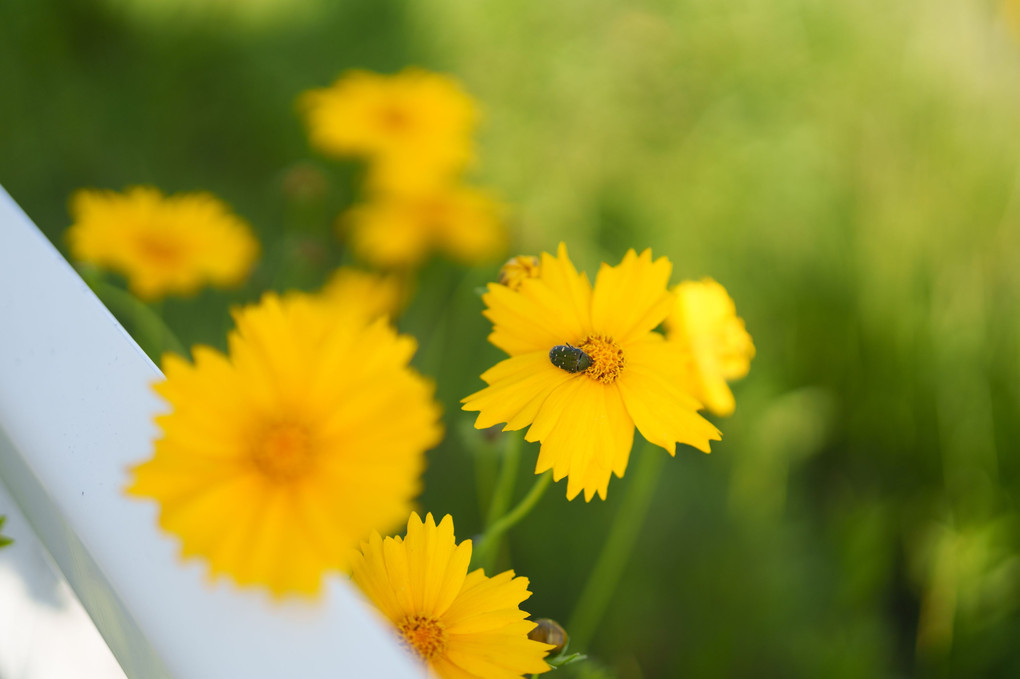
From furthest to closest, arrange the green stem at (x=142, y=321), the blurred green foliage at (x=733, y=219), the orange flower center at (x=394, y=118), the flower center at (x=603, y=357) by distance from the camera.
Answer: the orange flower center at (x=394, y=118), the blurred green foliage at (x=733, y=219), the green stem at (x=142, y=321), the flower center at (x=603, y=357)

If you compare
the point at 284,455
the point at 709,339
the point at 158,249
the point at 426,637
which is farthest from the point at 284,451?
the point at 158,249

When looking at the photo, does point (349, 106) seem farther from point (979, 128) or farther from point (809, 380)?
point (979, 128)

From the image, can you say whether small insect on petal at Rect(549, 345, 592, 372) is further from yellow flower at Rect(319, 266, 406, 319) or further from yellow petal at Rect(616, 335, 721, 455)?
yellow flower at Rect(319, 266, 406, 319)

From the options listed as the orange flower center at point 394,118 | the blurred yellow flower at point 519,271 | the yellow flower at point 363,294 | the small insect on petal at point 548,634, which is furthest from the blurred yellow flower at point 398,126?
the small insect on petal at point 548,634

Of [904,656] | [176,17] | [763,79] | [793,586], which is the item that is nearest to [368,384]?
[793,586]

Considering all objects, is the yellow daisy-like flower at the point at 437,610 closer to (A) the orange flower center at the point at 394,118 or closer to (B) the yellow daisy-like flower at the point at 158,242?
(B) the yellow daisy-like flower at the point at 158,242
